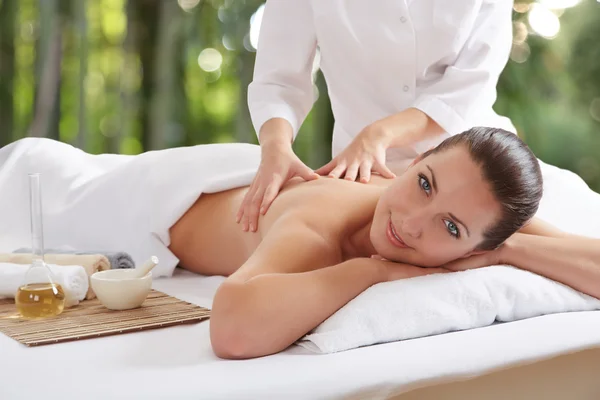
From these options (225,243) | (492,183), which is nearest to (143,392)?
(492,183)

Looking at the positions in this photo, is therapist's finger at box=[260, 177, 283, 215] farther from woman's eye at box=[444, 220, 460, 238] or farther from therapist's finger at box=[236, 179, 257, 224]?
woman's eye at box=[444, 220, 460, 238]

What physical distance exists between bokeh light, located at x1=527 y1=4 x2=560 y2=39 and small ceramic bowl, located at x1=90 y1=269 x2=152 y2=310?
11.0ft

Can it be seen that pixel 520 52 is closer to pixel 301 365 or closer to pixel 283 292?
pixel 283 292

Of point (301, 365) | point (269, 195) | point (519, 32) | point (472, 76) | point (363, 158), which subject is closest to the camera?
point (301, 365)

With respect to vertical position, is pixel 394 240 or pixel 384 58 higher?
pixel 384 58

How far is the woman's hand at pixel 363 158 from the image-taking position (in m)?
2.12

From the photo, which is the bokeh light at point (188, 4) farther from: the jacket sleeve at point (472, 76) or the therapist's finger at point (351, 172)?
the therapist's finger at point (351, 172)

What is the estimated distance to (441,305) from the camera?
1.58 metres

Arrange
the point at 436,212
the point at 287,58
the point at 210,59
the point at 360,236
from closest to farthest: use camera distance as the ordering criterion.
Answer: the point at 436,212
the point at 360,236
the point at 287,58
the point at 210,59

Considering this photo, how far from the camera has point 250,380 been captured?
127 cm

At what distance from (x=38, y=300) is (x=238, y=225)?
2.09ft

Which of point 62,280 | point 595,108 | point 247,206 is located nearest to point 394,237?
point 247,206

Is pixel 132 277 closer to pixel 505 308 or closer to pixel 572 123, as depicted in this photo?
pixel 505 308

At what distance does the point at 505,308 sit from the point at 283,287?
0.50m
